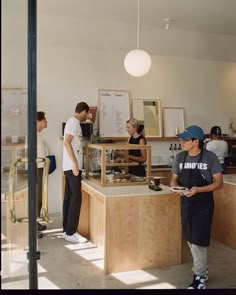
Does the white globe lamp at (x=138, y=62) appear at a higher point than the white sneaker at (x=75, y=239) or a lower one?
higher

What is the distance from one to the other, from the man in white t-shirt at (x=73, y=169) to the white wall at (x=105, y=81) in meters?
1.37

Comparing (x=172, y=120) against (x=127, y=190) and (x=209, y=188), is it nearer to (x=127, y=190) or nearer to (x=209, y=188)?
(x=127, y=190)

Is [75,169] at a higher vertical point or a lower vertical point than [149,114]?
lower

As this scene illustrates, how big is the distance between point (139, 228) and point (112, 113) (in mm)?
2756

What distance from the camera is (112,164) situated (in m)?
3.90

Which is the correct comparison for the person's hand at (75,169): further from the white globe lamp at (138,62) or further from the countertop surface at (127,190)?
the white globe lamp at (138,62)

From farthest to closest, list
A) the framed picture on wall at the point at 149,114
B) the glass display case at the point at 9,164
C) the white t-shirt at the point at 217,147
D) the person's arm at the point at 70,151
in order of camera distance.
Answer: the framed picture on wall at the point at 149,114, the white t-shirt at the point at 217,147, the person's arm at the point at 70,151, the glass display case at the point at 9,164

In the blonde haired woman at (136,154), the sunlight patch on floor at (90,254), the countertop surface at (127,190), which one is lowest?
the sunlight patch on floor at (90,254)

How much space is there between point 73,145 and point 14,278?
2865 millimetres

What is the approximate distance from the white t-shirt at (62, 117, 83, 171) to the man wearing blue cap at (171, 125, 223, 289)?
5.09 ft

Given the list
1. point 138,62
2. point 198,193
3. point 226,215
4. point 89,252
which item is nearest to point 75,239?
point 89,252

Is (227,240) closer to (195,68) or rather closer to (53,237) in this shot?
(53,237)

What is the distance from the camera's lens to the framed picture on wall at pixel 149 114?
238 inches

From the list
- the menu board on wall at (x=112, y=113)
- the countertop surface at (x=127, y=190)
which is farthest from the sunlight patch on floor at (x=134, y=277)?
the menu board on wall at (x=112, y=113)
